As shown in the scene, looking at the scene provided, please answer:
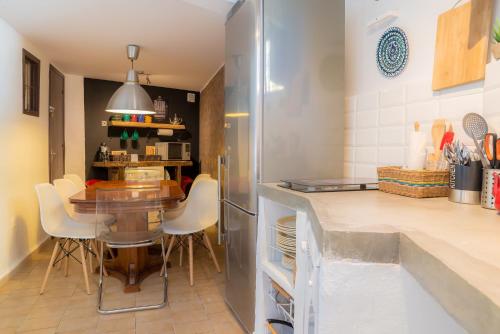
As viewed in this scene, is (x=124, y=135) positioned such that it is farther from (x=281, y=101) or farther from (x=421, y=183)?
(x=421, y=183)

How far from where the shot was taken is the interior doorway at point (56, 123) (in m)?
4.28

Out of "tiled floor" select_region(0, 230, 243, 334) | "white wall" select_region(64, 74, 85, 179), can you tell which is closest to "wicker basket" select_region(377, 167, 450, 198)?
"tiled floor" select_region(0, 230, 243, 334)

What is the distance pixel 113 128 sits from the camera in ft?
18.6

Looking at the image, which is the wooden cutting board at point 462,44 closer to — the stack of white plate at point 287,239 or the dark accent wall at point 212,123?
the stack of white plate at point 287,239

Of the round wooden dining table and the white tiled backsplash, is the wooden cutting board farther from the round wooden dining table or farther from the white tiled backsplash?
the round wooden dining table

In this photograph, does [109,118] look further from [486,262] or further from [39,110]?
[486,262]

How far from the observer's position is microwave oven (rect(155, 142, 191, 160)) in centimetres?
570

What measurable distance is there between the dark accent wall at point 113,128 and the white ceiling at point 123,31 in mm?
808

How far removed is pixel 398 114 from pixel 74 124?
516 cm

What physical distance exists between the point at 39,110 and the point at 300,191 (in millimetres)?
3730

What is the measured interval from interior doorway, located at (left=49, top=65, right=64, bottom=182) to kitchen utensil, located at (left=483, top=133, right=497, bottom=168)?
4639 millimetres

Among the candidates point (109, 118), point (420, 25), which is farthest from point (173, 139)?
point (420, 25)

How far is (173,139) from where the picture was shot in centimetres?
619

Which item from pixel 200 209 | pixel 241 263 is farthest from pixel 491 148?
pixel 200 209
